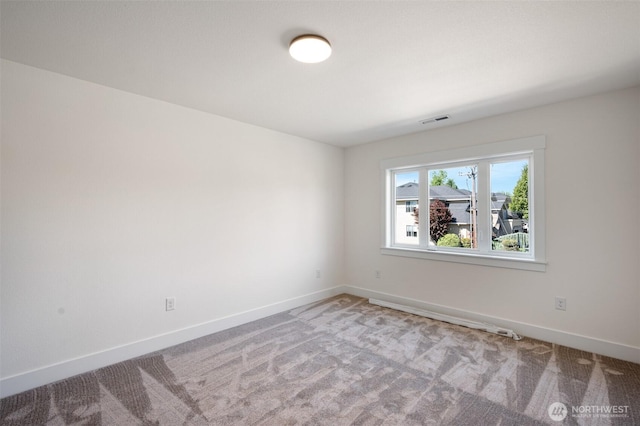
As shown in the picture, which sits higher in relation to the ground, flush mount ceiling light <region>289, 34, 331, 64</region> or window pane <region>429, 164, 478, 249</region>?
flush mount ceiling light <region>289, 34, 331, 64</region>

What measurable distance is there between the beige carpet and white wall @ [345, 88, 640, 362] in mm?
300

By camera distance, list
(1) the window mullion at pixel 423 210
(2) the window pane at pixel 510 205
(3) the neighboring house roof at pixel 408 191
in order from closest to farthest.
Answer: (2) the window pane at pixel 510 205 < (1) the window mullion at pixel 423 210 < (3) the neighboring house roof at pixel 408 191

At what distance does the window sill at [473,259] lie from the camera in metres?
3.02

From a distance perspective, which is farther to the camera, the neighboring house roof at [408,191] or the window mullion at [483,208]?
the neighboring house roof at [408,191]

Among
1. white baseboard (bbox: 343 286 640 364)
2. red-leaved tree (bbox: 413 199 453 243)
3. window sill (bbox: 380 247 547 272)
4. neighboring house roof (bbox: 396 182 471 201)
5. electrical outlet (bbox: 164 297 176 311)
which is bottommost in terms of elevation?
white baseboard (bbox: 343 286 640 364)

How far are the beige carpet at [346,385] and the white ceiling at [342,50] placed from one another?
7.85 ft

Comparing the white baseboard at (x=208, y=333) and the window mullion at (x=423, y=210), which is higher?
the window mullion at (x=423, y=210)

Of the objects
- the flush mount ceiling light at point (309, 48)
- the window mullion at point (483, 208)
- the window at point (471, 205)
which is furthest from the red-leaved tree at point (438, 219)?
the flush mount ceiling light at point (309, 48)

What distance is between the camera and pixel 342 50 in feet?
6.52

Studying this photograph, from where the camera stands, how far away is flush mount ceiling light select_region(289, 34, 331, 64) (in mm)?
1830

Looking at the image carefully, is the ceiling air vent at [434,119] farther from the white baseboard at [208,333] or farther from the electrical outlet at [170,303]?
the electrical outlet at [170,303]

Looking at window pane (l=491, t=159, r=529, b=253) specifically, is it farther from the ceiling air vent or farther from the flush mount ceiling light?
the flush mount ceiling light

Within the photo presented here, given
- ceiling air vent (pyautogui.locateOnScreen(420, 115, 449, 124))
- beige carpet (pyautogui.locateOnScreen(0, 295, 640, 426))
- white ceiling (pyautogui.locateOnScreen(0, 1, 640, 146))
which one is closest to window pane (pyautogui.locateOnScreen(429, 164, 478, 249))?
ceiling air vent (pyautogui.locateOnScreen(420, 115, 449, 124))

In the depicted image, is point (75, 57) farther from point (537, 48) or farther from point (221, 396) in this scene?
point (537, 48)
